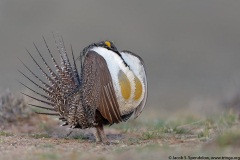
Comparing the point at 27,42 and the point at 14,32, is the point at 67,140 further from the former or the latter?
the point at 14,32

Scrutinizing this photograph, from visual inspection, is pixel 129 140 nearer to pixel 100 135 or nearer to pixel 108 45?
pixel 100 135

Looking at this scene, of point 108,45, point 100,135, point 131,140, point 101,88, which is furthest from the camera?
point 131,140

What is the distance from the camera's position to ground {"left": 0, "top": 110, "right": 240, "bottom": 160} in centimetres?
647

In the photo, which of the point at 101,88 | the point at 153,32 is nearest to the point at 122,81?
the point at 101,88

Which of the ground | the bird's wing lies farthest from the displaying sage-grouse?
the ground

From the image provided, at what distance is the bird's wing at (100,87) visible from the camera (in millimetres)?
7590

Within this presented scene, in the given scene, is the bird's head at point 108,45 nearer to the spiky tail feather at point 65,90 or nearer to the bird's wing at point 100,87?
the bird's wing at point 100,87

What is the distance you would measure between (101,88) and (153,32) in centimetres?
1713

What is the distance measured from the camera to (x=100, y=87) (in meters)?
7.63

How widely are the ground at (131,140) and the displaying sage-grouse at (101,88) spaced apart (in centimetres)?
27

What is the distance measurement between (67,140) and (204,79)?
12.0 metres

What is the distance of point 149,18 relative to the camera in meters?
26.0

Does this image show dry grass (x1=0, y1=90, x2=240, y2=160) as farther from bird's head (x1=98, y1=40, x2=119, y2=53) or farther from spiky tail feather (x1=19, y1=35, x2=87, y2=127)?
bird's head (x1=98, y1=40, x2=119, y2=53)

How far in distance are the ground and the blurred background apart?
8228mm
